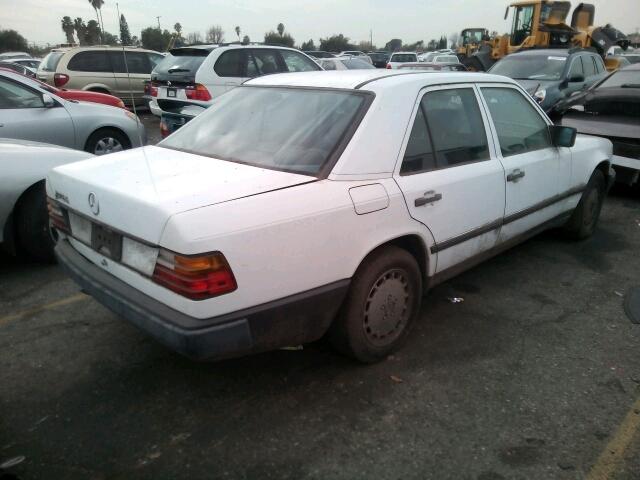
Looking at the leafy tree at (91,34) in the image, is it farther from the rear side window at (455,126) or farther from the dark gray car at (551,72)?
the rear side window at (455,126)

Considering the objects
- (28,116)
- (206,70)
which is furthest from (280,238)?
(206,70)

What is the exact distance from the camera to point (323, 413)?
2.61 m

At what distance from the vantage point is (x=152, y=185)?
245cm

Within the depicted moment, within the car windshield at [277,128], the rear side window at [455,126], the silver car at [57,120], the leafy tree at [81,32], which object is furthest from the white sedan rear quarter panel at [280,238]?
the leafy tree at [81,32]

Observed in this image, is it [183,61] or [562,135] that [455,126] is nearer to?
[562,135]

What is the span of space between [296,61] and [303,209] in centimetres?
769

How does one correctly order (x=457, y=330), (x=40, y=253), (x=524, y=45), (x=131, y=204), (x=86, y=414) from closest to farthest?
(x=131, y=204) < (x=86, y=414) < (x=457, y=330) < (x=40, y=253) < (x=524, y=45)

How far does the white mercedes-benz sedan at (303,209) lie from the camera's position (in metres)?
2.23

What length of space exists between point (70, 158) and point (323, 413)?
320cm

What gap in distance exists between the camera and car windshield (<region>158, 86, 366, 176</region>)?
108 inches

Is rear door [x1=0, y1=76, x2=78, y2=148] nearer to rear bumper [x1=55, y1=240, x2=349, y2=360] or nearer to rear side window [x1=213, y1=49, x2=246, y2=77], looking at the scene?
rear side window [x1=213, y1=49, x2=246, y2=77]

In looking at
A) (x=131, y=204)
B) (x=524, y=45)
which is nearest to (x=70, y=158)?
(x=131, y=204)

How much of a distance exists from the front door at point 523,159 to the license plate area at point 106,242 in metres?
2.53

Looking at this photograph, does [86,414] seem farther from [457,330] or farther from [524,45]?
[524,45]
